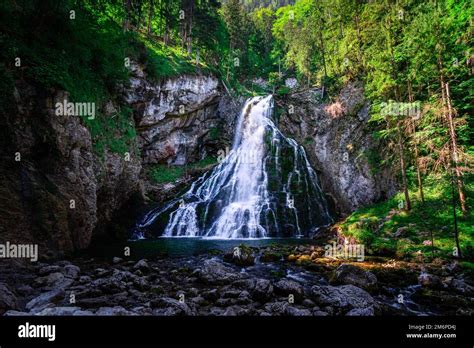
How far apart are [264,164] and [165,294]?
23.5 meters

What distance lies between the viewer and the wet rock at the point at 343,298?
7660 millimetres

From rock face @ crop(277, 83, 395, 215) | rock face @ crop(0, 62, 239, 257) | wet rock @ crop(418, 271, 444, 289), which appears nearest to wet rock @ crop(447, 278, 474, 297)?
wet rock @ crop(418, 271, 444, 289)

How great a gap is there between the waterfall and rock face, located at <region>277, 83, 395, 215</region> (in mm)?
1642

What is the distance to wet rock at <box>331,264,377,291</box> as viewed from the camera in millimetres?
9619

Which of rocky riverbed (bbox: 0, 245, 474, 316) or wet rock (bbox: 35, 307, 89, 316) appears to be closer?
wet rock (bbox: 35, 307, 89, 316)


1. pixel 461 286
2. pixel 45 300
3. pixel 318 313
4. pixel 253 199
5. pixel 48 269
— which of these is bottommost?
pixel 461 286

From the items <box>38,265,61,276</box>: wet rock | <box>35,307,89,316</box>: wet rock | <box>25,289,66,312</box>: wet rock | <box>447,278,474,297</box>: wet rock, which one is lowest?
<box>447,278,474,297</box>: wet rock

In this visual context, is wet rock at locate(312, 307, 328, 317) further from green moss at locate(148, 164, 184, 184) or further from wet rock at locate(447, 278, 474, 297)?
green moss at locate(148, 164, 184, 184)

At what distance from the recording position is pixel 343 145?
Result: 28828 mm

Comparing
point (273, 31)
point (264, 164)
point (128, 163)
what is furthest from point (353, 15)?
point (273, 31)

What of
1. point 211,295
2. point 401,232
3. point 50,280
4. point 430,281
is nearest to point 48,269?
point 50,280

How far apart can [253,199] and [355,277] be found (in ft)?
56.8

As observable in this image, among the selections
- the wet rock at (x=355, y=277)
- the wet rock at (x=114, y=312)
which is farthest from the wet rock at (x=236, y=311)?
the wet rock at (x=355, y=277)

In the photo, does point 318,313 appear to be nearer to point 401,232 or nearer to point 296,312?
point 296,312
